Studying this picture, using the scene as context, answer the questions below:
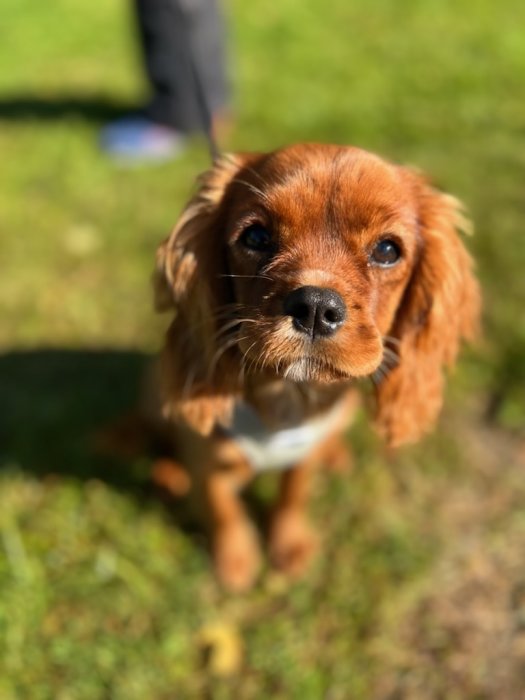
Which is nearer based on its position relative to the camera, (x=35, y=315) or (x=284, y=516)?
(x=284, y=516)

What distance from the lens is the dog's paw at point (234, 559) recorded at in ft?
10.2

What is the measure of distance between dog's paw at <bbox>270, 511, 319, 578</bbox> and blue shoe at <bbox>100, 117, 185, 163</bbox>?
3.54m

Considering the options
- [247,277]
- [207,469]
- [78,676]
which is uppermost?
[247,277]

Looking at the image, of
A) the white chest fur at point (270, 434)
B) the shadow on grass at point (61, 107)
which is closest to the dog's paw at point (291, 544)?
the white chest fur at point (270, 434)

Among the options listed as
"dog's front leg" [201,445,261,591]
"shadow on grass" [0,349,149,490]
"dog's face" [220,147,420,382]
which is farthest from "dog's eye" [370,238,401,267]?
"shadow on grass" [0,349,149,490]

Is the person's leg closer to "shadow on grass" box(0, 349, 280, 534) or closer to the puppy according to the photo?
"shadow on grass" box(0, 349, 280, 534)

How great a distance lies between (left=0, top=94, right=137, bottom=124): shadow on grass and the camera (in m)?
6.00

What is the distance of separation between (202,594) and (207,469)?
2.24 feet

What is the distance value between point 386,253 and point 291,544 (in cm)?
165

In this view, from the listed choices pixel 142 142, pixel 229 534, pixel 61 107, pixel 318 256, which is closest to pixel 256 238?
pixel 318 256

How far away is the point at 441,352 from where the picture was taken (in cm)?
247

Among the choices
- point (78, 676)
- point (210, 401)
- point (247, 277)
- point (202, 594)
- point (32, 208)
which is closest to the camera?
point (247, 277)

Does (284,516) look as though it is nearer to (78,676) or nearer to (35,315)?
(78,676)

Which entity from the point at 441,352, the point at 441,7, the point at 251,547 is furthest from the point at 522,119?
the point at 251,547
